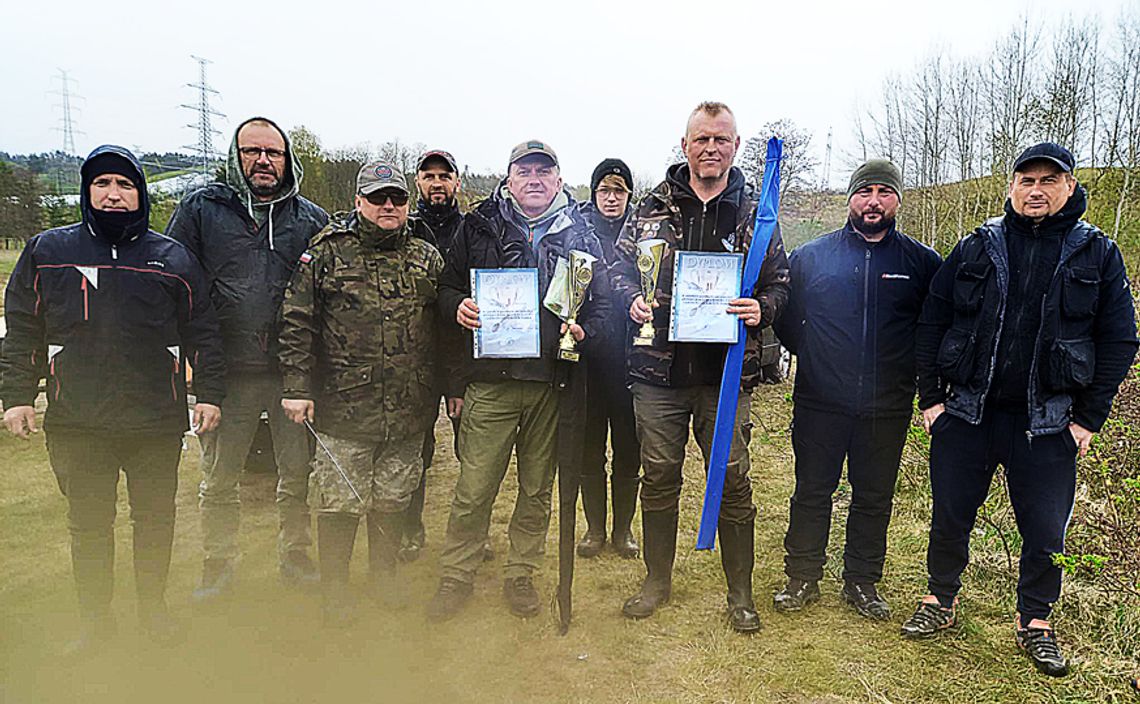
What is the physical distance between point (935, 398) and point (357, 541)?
323 centimetres

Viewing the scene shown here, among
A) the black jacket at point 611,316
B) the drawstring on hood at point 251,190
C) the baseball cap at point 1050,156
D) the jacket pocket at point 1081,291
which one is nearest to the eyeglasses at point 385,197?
the drawstring on hood at point 251,190

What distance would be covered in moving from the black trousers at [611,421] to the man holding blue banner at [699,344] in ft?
1.94

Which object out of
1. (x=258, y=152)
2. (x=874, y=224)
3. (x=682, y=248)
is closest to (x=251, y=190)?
(x=258, y=152)

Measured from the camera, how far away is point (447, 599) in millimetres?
3438

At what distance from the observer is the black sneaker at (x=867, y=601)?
11.4 ft

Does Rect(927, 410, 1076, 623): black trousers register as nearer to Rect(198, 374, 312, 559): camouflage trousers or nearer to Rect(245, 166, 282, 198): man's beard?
Rect(198, 374, 312, 559): camouflage trousers

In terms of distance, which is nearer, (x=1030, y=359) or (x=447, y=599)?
(x=1030, y=359)

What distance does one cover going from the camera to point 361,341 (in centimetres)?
328

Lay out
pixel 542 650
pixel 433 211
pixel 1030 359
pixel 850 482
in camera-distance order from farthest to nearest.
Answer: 1. pixel 433 211
2. pixel 850 482
3. pixel 542 650
4. pixel 1030 359

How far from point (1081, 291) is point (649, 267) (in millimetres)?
1709

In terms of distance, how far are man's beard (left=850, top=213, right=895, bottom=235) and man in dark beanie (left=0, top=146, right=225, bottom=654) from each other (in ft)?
9.75

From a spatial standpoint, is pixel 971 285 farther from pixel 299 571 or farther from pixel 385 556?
pixel 299 571

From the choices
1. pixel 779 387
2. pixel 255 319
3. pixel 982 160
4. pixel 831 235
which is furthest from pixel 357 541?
pixel 982 160

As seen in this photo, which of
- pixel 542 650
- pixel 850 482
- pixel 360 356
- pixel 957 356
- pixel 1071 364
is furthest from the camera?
pixel 850 482
